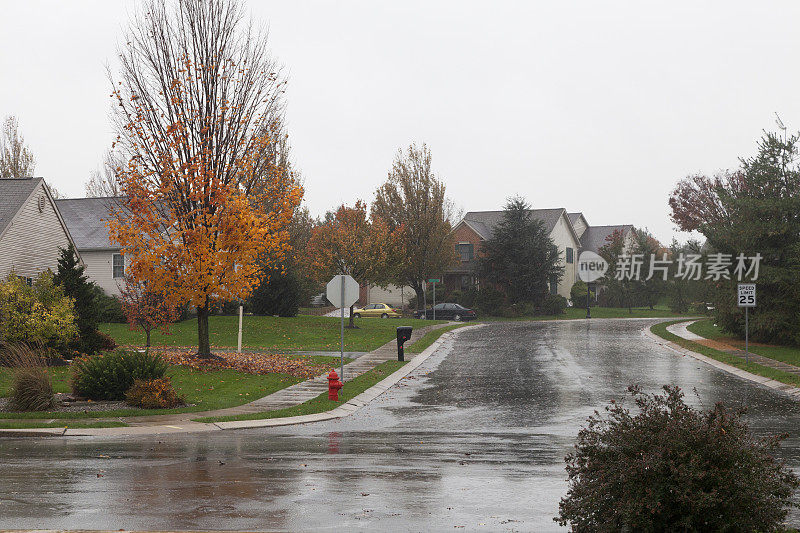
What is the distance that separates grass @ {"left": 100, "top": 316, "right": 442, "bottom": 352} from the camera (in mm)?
34625

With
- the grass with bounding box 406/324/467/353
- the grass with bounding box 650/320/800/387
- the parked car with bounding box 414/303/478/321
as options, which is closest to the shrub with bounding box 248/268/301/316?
the grass with bounding box 406/324/467/353

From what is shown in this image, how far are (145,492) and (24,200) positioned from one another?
1116 inches

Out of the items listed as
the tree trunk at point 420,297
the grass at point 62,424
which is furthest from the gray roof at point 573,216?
the grass at point 62,424

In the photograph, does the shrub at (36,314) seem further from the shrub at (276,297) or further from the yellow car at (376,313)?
the yellow car at (376,313)

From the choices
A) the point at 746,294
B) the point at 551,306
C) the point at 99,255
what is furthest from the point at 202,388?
the point at 551,306

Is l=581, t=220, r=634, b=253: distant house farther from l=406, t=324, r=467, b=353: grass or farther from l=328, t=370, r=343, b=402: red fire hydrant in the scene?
l=328, t=370, r=343, b=402: red fire hydrant

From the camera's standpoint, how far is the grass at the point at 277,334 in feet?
114

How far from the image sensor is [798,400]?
18.9 metres

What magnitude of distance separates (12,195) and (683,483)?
34.7 meters

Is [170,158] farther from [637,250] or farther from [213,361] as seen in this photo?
[637,250]

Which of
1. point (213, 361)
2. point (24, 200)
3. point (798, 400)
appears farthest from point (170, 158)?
point (798, 400)

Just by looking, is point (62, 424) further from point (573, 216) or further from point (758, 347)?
point (573, 216)

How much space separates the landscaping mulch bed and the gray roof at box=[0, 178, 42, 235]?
37.9 feet

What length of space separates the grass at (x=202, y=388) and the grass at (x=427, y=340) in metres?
10.8
